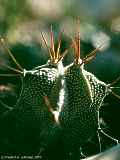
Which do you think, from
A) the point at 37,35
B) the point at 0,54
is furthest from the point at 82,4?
the point at 0,54

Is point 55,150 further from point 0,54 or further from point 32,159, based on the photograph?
point 0,54

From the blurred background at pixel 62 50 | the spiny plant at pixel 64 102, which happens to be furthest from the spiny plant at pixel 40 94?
the blurred background at pixel 62 50

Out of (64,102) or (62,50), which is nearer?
(64,102)

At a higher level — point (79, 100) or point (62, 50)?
point (62, 50)

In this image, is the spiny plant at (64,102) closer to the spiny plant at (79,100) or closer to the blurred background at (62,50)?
the spiny plant at (79,100)

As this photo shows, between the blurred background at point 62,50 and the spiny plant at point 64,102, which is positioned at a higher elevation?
the blurred background at point 62,50

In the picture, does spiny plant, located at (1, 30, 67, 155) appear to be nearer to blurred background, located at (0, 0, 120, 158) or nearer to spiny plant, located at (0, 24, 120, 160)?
spiny plant, located at (0, 24, 120, 160)

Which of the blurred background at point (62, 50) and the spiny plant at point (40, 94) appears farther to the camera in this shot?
the blurred background at point (62, 50)

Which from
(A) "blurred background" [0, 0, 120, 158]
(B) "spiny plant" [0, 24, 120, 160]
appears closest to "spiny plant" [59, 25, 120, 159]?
(B) "spiny plant" [0, 24, 120, 160]

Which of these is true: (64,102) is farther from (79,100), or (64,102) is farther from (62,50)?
(62,50)

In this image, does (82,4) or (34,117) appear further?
(82,4)

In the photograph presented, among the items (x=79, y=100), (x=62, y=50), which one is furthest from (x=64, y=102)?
(x=62, y=50)
